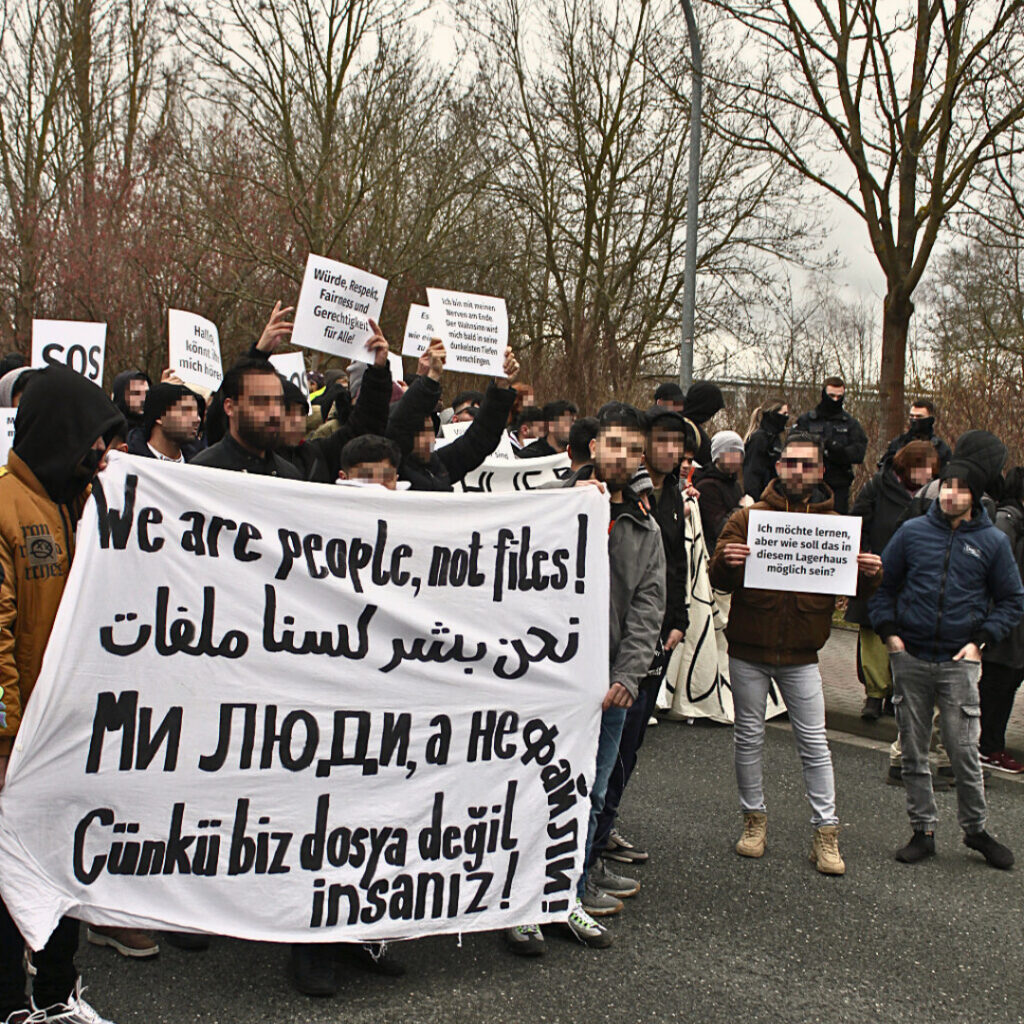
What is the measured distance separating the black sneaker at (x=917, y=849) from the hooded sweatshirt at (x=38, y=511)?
3.75m

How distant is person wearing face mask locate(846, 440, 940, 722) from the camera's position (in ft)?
22.7

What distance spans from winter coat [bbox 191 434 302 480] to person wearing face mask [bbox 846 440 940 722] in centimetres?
419

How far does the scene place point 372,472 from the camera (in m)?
4.08

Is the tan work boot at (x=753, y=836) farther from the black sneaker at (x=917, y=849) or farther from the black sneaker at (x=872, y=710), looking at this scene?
the black sneaker at (x=872, y=710)

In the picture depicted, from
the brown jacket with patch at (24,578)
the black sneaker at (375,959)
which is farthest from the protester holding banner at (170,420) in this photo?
the black sneaker at (375,959)

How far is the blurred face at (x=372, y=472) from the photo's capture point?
408 centimetres

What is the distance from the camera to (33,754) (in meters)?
3.18

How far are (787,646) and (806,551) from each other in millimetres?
429

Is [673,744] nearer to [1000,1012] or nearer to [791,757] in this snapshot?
[791,757]

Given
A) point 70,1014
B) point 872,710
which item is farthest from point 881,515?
point 70,1014

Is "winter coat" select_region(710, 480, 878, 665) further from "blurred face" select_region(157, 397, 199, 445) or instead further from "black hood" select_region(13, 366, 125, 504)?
"black hood" select_region(13, 366, 125, 504)

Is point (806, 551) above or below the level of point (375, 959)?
above

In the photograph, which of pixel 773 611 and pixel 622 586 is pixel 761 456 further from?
pixel 622 586

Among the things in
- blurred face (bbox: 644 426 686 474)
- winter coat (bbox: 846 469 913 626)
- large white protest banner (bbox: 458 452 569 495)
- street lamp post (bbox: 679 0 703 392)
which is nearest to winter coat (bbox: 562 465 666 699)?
blurred face (bbox: 644 426 686 474)
